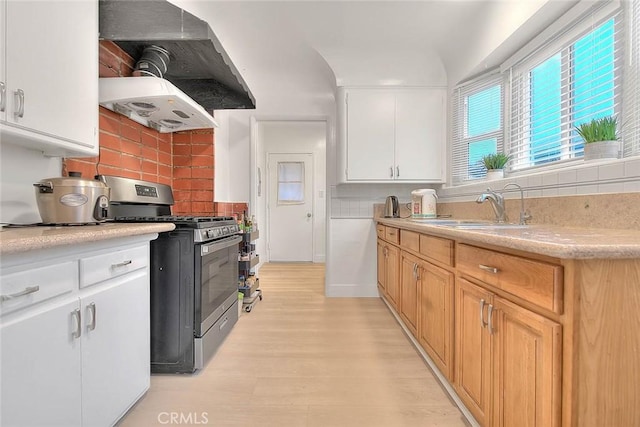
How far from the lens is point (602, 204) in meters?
1.42

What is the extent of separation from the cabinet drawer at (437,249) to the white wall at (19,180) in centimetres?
204

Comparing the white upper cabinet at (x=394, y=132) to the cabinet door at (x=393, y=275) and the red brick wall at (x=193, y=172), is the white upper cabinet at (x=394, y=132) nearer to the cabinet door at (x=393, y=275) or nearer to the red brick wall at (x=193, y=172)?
the cabinet door at (x=393, y=275)

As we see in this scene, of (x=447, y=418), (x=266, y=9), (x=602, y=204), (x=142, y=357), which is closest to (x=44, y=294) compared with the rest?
(x=142, y=357)

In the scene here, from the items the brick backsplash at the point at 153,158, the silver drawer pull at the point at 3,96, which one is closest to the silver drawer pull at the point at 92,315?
the silver drawer pull at the point at 3,96

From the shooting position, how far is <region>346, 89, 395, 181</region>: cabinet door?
130 inches

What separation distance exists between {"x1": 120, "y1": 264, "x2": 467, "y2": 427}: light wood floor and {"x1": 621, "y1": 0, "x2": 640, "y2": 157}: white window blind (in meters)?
1.53

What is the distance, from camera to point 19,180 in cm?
152

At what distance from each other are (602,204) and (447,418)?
121 cm

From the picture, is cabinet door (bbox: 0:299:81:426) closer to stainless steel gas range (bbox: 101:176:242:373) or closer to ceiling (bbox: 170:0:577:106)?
stainless steel gas range (bbox: 101:176:242:373)

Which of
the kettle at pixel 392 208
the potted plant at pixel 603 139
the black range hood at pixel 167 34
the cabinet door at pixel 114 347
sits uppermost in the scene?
the black range hood at pixel 167 34

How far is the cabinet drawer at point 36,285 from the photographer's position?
890 millimetres

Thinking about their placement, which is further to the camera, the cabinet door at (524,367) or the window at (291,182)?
the window at (291,182)

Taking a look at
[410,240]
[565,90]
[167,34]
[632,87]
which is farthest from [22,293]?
[565,90]

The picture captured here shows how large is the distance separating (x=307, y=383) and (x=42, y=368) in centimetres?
123
